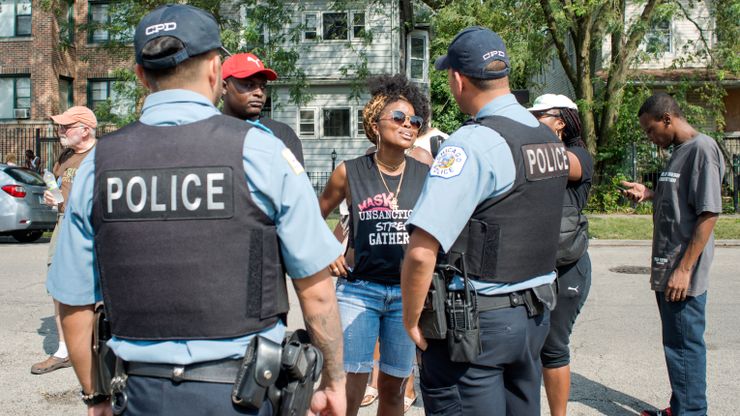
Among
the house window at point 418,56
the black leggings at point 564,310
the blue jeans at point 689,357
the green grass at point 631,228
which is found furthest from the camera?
the house window at point 418,56

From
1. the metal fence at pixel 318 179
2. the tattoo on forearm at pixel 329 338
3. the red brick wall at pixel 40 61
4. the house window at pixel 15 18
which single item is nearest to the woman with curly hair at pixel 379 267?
the tattoo on forearm at pixel 329 338

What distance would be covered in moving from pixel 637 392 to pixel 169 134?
→ 164 inches

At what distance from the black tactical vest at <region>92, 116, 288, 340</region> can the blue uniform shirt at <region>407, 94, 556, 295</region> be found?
78cm

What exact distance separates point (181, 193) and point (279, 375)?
0.62 metres

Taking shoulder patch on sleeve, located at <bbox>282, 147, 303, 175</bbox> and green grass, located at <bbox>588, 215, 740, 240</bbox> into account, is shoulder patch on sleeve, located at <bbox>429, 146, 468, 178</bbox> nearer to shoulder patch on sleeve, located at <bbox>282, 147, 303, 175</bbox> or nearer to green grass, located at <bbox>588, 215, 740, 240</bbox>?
shoulder patch on sleeve, located at <bbox>282, 147, 303, 175</bbox>

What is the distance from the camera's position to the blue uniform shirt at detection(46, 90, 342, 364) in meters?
2.12

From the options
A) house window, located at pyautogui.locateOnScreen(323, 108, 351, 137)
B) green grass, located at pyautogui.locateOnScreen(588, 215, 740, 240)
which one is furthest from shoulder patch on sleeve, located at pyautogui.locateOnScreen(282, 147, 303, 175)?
house window, located at pyautogui.locateOnScreen(323, 108, 351, 137)

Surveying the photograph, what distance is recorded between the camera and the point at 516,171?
2.80 meters

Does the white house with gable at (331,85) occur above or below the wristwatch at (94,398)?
above

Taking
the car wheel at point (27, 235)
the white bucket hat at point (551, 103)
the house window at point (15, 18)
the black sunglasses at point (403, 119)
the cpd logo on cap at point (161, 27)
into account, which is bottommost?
the car wheel at point (27, 235)

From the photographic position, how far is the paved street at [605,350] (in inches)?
194

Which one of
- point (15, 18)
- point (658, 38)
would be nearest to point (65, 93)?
point (15, 18)

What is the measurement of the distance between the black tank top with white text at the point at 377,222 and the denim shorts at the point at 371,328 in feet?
0.23

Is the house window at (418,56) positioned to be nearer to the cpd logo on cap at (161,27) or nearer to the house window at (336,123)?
the house window at (336,123)
